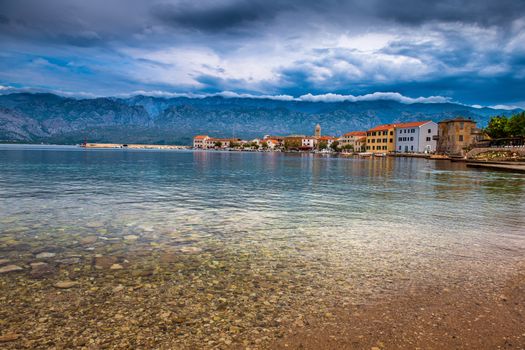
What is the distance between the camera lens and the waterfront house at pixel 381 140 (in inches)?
6929

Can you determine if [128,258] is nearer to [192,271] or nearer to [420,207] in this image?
[192,271]

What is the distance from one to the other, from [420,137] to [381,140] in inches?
1022

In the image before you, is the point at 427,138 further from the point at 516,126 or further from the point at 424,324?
the point at 424,324

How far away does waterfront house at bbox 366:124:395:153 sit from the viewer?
17600 cm

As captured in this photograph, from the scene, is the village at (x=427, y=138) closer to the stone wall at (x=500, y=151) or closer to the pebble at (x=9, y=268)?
the stone wall at (x=500, y=151)

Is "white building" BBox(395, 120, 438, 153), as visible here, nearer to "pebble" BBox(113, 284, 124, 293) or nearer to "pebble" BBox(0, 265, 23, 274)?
"pebble" BBox(113, 284, 124, 293)

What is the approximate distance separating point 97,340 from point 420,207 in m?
20.4

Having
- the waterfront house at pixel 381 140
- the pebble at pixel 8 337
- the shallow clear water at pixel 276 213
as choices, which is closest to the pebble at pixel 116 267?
the pebble at pixel 8 337

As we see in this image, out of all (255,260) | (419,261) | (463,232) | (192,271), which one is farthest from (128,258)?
(463,232)

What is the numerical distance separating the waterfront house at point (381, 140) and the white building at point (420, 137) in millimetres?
8944

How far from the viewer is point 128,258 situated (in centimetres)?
1018

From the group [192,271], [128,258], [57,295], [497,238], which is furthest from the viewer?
[497,238]

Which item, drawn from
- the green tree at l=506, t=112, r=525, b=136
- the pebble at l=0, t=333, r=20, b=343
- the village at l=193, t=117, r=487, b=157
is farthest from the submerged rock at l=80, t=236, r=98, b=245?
the village at l=193, t=117, r=487, b=157

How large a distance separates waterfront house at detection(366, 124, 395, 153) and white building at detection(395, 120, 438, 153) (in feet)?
29.3
